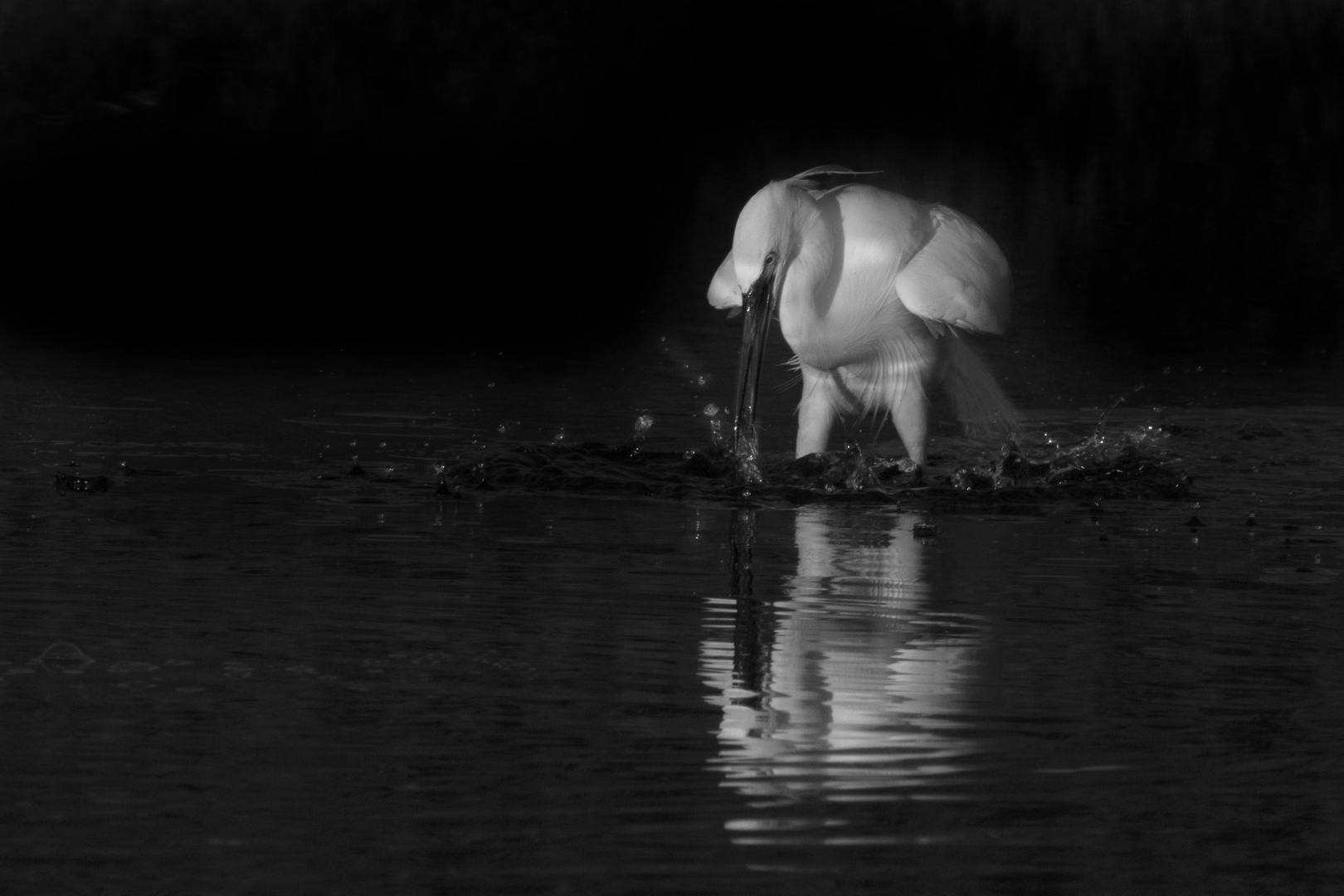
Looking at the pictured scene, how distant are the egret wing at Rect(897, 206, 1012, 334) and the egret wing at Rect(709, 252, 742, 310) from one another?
26.9 inches

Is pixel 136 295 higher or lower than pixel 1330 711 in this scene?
higher

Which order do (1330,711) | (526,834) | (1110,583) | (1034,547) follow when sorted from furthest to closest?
(1034,547) → (1110,583) → (1330,711) → (526,834)

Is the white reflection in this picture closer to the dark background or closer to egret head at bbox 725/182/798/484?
egret head at bbox 725/182/798/484

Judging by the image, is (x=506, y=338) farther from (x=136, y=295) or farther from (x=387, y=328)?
(x=136, y=295)

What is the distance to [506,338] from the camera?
13.0 m

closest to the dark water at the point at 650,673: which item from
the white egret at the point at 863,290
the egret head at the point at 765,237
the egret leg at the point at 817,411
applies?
the egret leg at the point at 817,411

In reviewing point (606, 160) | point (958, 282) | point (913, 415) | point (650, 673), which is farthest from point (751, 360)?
point (606, 160)

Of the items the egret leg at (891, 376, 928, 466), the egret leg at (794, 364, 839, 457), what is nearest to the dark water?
the egret leg at (794, 364, 839, 457)

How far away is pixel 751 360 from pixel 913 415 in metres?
0.57

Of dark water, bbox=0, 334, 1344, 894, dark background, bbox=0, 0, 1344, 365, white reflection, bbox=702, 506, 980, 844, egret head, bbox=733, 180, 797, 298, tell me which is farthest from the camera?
dark background, bbox=0, 0, 1344, 365

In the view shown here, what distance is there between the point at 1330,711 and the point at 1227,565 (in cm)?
184

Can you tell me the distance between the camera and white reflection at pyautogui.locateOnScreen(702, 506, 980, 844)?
3.83m

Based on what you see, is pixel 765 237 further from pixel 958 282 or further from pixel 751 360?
pixel 958 282

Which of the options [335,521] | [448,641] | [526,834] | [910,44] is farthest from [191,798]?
[910,44]
